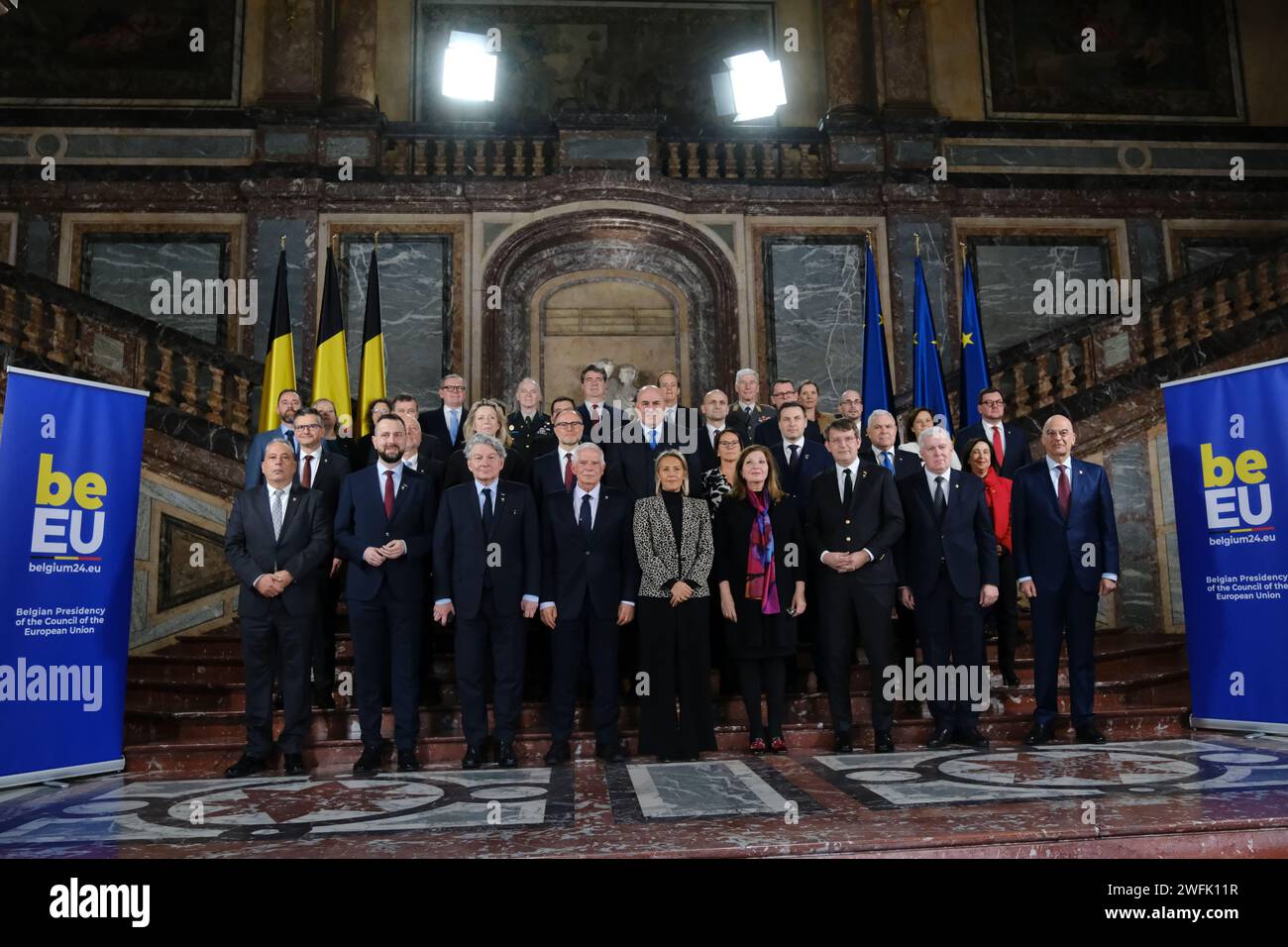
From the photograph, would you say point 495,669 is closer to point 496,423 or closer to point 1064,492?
point 496,423

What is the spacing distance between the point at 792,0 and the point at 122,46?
6693mm

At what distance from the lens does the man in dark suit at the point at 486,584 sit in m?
4.71

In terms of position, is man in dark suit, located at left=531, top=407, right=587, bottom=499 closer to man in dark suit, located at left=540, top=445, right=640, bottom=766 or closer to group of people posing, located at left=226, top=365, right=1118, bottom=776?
group of people posing, located at left=226, top=365, right=1118, bottom=776

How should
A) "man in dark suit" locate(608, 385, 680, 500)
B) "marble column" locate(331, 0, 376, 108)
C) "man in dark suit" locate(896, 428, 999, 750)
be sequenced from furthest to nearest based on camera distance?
"marble column" locate(331, 0, 376, 108)
"man in dark suit" locate(608, 385, 680, 500)
"man in dark suit" locate(896, 428, 999, 750)

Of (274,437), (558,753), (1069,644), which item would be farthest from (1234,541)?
(274,437)

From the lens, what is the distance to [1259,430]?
5.05 metres

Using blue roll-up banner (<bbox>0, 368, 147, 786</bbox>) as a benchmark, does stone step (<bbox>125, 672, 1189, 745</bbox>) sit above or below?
below

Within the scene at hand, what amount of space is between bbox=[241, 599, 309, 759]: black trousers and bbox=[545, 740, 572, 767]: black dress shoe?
106 centimetres

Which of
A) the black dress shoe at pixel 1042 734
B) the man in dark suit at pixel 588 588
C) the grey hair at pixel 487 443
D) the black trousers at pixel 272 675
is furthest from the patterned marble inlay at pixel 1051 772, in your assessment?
the black trousers at pixel 272 675

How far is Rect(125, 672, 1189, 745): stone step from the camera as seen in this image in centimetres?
509

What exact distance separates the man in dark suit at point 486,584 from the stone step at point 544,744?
16 centimetres

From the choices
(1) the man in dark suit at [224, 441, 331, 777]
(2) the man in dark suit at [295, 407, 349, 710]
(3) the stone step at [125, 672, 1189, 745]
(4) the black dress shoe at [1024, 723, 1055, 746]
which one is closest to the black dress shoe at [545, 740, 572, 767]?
(3) the stone step at [125, 672, 1189, 745]

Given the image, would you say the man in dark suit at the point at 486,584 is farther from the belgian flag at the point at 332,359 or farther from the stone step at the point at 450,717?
the belgian flag at the point at 332,359

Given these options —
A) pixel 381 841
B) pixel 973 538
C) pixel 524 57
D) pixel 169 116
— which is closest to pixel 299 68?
pixel 169 116
